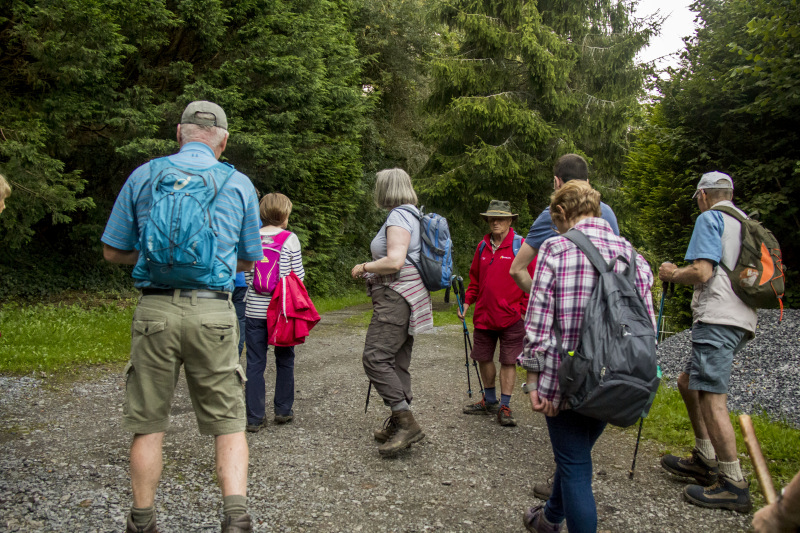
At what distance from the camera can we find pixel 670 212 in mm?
11062

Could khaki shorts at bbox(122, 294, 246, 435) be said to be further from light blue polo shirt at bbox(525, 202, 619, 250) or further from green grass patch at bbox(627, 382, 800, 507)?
green grass patch at bbox(627, 382, 800, 507)

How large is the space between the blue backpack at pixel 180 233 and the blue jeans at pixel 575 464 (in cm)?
176

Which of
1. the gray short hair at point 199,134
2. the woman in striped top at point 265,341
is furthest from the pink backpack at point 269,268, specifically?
the gray short hair at point 199,134

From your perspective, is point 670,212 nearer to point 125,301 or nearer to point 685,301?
point 685,301

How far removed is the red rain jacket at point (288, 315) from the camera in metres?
5.27

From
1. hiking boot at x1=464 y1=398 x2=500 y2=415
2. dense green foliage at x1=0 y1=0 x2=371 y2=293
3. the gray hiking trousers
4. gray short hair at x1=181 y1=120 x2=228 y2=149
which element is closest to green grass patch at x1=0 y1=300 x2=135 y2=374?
dense green foliage at x1=0 y1=0 x2=371 y2=293

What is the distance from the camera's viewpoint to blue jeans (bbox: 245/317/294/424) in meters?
5.29

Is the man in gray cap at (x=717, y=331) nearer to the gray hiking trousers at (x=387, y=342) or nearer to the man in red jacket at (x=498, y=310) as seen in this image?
the man in red jacket at (x=498, y=310)

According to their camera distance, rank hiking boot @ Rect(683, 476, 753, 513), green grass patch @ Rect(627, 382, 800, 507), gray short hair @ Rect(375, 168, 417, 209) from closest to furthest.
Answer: hiking boot @ Rect(683, 476, 753, 513) → green grass patch @ Rect(627, 382, 800, 507) → gray short hair @ Rect(375, 168, 417, 209)

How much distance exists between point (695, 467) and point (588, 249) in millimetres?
2416

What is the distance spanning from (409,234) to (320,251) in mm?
13492

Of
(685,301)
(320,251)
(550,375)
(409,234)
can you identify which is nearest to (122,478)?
(409,234)

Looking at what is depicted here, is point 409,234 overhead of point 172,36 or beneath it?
beneath

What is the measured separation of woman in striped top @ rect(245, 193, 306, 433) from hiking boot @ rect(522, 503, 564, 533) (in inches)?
101
